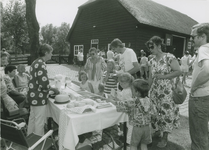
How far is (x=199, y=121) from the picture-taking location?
229 cm

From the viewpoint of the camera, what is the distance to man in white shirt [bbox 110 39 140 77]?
3.36m

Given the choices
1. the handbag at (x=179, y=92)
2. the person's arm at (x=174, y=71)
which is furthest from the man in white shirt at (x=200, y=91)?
the person's arm at (x=174, y=71)

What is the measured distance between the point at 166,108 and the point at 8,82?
336cm

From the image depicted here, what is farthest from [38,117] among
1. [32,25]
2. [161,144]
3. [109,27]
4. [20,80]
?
[109,27]

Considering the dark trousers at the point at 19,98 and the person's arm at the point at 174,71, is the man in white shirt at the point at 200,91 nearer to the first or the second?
the person's arm at the point at 174,71

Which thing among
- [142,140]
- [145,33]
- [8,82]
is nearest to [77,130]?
[142,140]

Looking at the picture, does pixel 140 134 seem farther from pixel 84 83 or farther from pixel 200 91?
pixel 84 83

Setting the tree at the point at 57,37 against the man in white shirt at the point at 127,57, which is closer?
the man in white shirt at the point at 127,57

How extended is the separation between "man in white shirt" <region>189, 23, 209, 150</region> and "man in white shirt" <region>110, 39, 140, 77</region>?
128cm

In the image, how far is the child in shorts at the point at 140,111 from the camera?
2266 millimetres

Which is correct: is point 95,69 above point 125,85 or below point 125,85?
above

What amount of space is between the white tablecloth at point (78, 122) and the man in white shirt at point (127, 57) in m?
1.30

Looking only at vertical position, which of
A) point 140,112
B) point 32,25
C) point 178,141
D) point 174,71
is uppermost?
point 32,25

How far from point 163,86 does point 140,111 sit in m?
0.81
